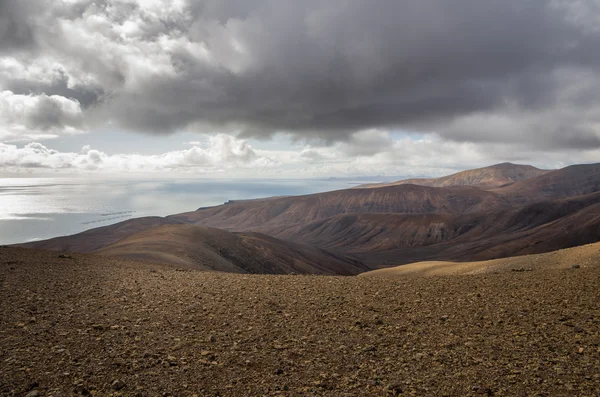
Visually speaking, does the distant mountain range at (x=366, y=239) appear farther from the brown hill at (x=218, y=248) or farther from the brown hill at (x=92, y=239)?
the brown hill at (x=92, y=239)

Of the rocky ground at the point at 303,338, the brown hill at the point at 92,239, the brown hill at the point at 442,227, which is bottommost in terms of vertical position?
the brown hill at the point at 442,227

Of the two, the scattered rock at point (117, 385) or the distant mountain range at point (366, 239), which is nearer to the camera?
the scattered rock at point (117, 385)

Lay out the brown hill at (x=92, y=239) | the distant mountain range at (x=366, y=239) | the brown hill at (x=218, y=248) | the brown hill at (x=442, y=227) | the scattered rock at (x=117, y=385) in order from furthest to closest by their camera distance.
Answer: the brown hill at (x=442, y=227) → the brown hill at (x=92, y=239) → the distant mountain range at (x=366, y=239) → the brown hill at (x=218, y=248) → the scattered rock at (x=117, y=385)

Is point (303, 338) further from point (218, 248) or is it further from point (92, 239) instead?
point (92, 239)

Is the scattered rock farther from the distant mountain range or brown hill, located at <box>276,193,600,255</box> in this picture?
brown hill, located at <box>276,193,600,255</box>

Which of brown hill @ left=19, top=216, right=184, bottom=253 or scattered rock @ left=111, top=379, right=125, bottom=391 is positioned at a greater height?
scattered rock @ left=111, top=379, right=125, bottom=391

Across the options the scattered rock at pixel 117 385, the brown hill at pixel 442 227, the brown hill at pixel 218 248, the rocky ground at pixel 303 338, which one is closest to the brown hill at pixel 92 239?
the brown hill at pixel 218 248

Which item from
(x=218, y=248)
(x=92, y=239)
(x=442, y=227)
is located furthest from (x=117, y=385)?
(x=442, y=227)

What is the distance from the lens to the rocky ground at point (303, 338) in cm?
560

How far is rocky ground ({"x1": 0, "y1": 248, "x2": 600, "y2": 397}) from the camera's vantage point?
560 cm

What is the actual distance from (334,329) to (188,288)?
545 centimetres

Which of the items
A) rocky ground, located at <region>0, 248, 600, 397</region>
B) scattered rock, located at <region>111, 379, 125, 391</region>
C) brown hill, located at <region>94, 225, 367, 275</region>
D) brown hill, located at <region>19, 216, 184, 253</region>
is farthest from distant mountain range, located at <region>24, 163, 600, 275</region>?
scattered rock, located at <region>111, 379, 125, 391</region>

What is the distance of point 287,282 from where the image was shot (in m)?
12.2

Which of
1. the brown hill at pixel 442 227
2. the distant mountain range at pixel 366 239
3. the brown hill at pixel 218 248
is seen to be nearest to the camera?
the brown hill at pixel 218 248
